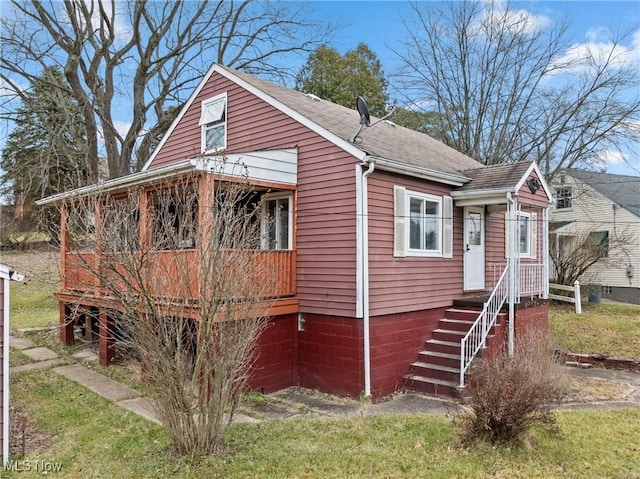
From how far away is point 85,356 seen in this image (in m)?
9.59

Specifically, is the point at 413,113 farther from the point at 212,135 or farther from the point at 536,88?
the point at 212,135

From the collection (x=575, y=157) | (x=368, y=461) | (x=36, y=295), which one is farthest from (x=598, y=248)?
(x=36, y=295)

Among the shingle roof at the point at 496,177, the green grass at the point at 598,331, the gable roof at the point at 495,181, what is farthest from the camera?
the green grass at the point at 598,331

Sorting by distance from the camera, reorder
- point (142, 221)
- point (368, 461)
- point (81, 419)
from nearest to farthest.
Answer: point (368, 461) < point (81, 419) < point (142, 221)

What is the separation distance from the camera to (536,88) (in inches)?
832

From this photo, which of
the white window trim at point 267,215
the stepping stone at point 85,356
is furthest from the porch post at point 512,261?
the stepping stone at point 85,356

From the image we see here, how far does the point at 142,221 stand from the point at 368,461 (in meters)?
4.40

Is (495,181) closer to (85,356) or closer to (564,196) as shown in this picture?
(85,356)

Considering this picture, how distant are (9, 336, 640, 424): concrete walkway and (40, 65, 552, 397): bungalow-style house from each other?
0.36 m

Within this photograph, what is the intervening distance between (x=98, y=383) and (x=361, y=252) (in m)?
4.89

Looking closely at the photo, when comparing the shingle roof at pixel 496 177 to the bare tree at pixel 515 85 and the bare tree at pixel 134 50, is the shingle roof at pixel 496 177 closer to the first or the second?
the bare tree at pixel 515 85

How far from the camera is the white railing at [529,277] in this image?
34.1ft

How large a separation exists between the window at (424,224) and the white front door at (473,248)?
1.17m

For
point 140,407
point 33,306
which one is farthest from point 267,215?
point 33,306
